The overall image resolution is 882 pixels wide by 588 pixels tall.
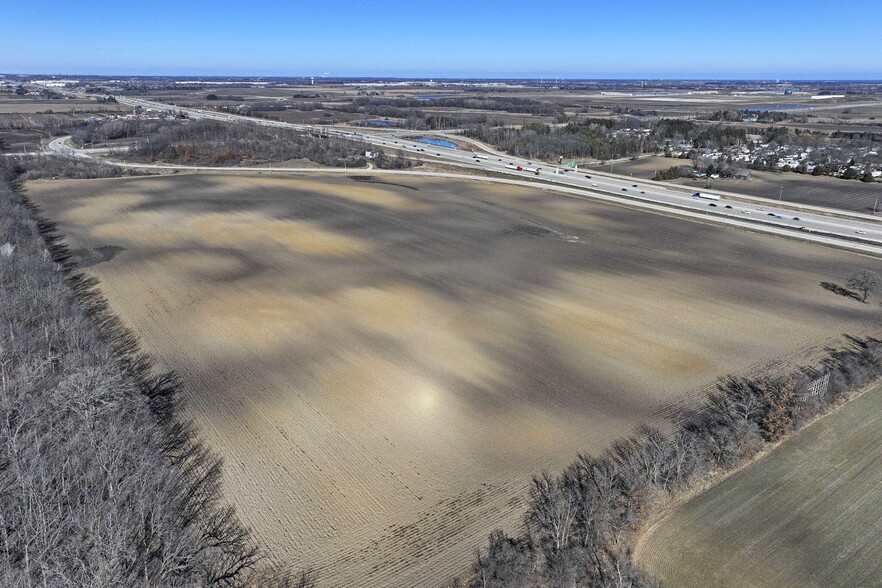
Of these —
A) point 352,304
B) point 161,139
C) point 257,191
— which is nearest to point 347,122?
point 161,139

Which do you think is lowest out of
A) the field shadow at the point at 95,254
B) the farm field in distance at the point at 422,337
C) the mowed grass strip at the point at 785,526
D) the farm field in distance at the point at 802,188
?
the mowed grass strip at the point at 785,526

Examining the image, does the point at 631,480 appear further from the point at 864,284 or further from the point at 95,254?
the point at 95,254

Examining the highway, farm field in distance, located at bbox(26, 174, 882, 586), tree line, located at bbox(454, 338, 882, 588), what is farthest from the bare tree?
tree line, located at bbox(454, 338, 882, 588)

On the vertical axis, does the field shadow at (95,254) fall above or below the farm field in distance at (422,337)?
above

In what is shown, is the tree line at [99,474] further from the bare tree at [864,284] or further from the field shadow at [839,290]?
the field shadow at [839,290]

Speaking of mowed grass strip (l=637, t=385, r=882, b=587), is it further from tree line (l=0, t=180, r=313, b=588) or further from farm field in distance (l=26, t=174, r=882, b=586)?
tree line (l=0, t=180, r=313, b=588)

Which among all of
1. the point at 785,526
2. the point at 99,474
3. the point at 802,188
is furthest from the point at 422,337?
the point at 802,188

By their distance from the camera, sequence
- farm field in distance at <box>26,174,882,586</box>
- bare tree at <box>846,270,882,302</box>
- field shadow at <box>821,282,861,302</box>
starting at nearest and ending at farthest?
1. farm field in distance at <box>26,174,882,586</box>
2. bare tree at <box>846,270,882,302</box>
3. field shadow at <box>821,282,861,302</box>

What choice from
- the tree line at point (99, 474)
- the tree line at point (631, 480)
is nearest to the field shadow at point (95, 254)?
the tree line at point (99, 474)
